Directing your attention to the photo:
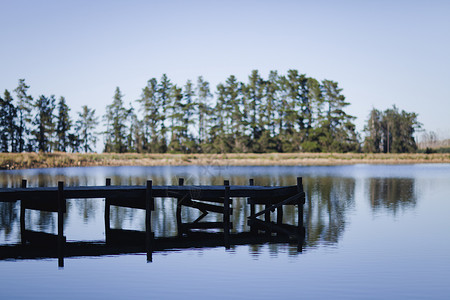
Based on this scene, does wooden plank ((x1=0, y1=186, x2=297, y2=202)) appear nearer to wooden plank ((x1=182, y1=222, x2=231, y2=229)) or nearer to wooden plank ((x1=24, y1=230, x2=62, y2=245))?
wooden plank ((x1=24, y1=230, x2=62, y2=245))

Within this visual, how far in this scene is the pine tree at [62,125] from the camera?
102 meters

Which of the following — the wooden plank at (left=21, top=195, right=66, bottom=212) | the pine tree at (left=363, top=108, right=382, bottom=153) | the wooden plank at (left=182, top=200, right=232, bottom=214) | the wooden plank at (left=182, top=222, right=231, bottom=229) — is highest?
the pine tree at (left=363, top=108, right=382, bottom=153)

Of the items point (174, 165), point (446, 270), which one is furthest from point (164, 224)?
point (174, 165)

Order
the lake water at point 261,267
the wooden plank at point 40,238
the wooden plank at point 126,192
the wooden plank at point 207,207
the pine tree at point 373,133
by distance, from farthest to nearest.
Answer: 1. the pine tree at point 373,133
2. the wooden plank at point 207,207
3. the wooden plank at point 40,238
4. the wooden plank at point 126,192
5. the lake water at point 261,267

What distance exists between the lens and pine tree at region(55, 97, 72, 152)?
102 metres

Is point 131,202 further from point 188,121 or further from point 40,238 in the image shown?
point 188,121

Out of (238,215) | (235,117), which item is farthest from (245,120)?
(238,215)

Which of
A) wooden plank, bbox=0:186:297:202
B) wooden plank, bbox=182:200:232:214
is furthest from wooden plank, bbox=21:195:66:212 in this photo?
wooden plank, bbox=182:200:232:214

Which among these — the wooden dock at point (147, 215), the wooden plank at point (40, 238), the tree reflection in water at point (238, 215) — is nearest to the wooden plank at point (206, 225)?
the wooden dock at point (147, 215)

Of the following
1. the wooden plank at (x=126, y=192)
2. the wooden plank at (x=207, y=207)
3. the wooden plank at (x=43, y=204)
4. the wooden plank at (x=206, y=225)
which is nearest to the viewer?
the wooden plank at (x=126, y=192)

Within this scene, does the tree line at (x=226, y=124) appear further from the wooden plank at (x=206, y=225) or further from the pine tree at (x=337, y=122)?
the wooden plank at (x=206, y=225)

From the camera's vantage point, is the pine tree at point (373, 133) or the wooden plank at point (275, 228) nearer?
the wooden plank at point (275, 228)

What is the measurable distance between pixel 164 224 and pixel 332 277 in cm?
1125

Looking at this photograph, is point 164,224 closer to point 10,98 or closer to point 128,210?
point 128,210
